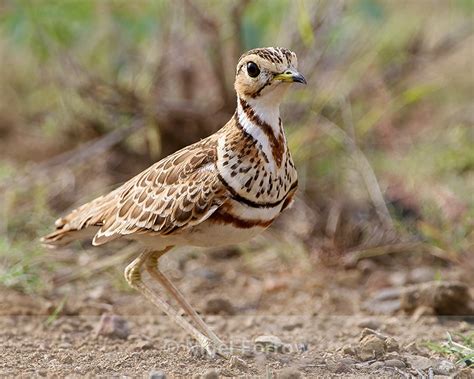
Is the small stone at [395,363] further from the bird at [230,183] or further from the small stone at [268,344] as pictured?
the bird at [230,183]

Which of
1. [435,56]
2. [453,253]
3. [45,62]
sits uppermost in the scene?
[45,62]

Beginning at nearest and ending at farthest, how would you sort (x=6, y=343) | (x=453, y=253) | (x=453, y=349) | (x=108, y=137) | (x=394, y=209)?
(x=453, y=349)
(x=6, y=343)
(x=453, y=253)
(x=394, y=209)
(x=108, y=137)

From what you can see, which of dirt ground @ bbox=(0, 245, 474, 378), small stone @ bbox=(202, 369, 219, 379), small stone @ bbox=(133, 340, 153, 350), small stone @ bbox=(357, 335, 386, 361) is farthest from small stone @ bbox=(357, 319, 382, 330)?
small stone @ bbox=(202, 369, 219, 379)

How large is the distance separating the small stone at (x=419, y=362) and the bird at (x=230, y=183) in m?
0.79

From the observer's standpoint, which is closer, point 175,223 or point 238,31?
point 175,223

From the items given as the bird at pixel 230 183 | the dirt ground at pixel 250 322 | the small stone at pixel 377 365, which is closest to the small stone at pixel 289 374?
the dirt ground at pixel 250 322

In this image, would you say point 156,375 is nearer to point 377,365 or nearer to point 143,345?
point 143,345

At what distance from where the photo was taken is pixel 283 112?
6414mm

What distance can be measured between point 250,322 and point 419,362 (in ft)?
4.32

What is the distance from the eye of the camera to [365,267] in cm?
598

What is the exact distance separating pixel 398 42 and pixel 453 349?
3.90 metres

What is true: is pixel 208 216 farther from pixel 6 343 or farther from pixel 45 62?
pixel 45 62

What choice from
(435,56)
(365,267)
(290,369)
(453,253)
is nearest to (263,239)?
(365,267)

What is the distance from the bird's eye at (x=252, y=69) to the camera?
158 inches
